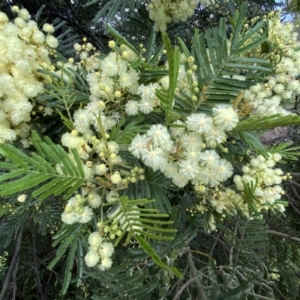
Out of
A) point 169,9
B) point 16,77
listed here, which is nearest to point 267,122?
point 16,77

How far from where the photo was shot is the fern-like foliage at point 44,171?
0.58 metres

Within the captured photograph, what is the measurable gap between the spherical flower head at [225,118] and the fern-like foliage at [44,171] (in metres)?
0.24

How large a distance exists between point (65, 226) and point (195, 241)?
0.89 m

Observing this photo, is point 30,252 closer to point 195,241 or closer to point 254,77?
point 195,241

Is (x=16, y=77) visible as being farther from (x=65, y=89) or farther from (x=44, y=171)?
(x=44, y=171)

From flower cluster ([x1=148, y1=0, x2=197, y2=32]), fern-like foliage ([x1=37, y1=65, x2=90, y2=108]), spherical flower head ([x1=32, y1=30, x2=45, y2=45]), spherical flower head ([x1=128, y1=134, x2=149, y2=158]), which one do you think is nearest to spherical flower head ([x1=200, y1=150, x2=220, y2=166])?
spherical flower head ([x1=128, y1=134, x2=149, y2=158])

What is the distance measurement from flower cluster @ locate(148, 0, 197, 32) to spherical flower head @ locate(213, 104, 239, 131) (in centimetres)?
70

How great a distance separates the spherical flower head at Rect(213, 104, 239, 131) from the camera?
0.61 m

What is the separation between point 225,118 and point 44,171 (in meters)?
0.31

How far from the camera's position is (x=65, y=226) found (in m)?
0.83

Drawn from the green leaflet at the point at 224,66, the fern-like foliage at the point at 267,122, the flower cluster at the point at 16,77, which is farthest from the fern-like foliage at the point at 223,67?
the flower cluster at the point at 16,77

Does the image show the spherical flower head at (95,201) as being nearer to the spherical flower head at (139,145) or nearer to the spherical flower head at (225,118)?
the spherical flower head at (139,145)

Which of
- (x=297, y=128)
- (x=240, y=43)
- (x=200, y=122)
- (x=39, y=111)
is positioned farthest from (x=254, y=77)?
(x=297, y=128)

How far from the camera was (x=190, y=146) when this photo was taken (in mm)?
655
